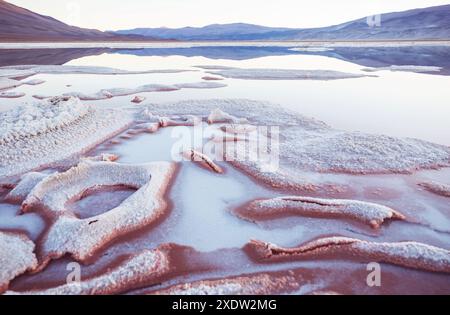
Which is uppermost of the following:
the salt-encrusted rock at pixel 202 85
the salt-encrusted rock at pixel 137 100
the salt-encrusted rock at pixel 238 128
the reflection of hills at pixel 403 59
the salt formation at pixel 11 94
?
the reflection of hills at pixel 403 59

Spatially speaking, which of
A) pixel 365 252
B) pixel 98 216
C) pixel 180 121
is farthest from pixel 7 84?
pixel 365 252

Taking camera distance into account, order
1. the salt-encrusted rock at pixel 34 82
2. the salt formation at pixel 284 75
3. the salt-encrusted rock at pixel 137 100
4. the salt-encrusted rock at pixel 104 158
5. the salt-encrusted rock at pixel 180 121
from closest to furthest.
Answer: the salt-encrusted rock at pixel 104 158 → the salt-encrusted rock at pixel 180 121 → the salt-encrusted rock at pixel 137 100 → the salt-encrusted rock at pixel 34 82 → the salt formation at pixel 284 75

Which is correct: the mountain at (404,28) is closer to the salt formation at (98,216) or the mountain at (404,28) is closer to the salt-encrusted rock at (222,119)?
the salt-encrusted rock at (222,119)

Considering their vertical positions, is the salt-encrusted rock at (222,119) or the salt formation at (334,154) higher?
the salt-encrusted rock at (222,119)

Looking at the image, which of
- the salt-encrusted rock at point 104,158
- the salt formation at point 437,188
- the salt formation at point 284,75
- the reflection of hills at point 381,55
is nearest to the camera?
the salt formation at point 437,188

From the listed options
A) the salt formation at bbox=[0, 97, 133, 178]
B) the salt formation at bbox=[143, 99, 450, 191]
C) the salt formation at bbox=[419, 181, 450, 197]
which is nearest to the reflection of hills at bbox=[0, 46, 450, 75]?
the salt formation at bbox=[143, 99, 450, 191]

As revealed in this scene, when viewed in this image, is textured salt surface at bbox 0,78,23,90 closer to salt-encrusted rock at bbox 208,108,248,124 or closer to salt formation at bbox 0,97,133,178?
salt formation at bbox 0,97,133,178

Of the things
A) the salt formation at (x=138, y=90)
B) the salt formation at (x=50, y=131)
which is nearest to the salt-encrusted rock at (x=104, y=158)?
the salt formation at (x=50, y=131)

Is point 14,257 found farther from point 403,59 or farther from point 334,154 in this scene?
point 403,59
